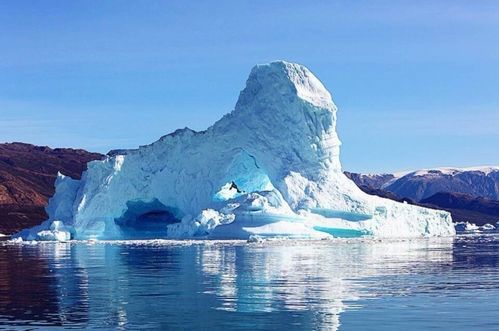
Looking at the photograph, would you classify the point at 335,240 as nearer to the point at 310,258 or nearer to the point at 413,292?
the point at 310,258

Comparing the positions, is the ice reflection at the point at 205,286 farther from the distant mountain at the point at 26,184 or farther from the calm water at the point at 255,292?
the distant mountain at the point at 26,184

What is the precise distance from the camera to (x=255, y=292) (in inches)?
693

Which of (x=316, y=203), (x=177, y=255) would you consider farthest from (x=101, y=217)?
(x=177, y=255)

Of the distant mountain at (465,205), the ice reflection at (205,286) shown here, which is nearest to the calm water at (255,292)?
the ice reflection at (205,286)

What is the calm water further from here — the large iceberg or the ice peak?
the ice peak

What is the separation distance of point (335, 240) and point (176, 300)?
27.7m

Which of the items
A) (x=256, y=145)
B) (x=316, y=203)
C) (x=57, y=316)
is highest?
(x=256, y=145)

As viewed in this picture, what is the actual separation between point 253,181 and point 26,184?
118 m

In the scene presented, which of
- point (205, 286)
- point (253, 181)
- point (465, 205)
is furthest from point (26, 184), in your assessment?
point (205, 286)

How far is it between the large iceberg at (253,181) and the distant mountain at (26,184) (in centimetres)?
5719

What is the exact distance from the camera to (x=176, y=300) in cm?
1658

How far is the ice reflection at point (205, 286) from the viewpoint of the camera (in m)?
14.1

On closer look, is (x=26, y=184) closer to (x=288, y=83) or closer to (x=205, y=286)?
(x=288, y=83)

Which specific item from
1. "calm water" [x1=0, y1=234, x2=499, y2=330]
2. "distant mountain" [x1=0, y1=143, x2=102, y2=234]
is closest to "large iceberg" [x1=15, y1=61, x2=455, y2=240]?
"calm water" [x1=0, y1=234, x2=499, y2=330]
